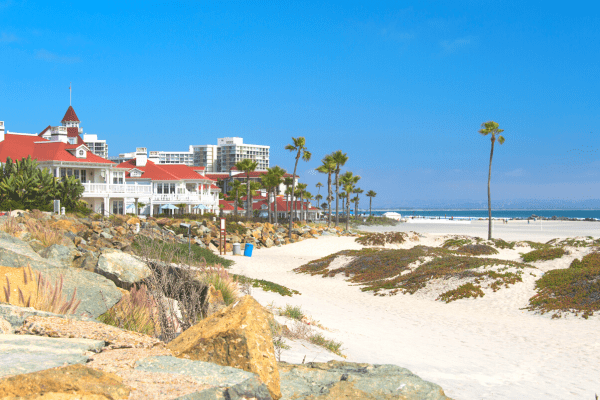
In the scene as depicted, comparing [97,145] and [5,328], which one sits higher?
[97,145]

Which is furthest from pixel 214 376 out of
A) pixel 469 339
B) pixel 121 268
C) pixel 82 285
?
pixel 469 339

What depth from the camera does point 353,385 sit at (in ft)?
15.1

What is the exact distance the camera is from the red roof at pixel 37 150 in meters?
41.6

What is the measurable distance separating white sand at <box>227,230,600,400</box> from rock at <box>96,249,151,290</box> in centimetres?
352

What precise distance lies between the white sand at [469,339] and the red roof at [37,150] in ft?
96.7

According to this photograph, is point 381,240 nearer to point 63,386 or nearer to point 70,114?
point 63,386

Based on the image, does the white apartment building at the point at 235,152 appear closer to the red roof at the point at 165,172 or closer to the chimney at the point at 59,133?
the red roof at the point at 165,172

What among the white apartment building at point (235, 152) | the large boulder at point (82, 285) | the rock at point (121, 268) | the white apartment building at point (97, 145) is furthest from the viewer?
the white apartment building at point (235, 152)

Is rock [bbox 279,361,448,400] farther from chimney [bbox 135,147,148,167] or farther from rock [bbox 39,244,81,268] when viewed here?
chimney [bbox 135,147,148,167]

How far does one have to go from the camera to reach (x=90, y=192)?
137 feet

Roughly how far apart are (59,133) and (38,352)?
153ft

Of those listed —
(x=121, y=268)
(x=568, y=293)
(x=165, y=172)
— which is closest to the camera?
(x=121, y=268)

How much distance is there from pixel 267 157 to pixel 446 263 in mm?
173025

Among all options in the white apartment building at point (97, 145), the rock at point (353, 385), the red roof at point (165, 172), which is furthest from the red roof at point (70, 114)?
the rock at point (353, 385)
